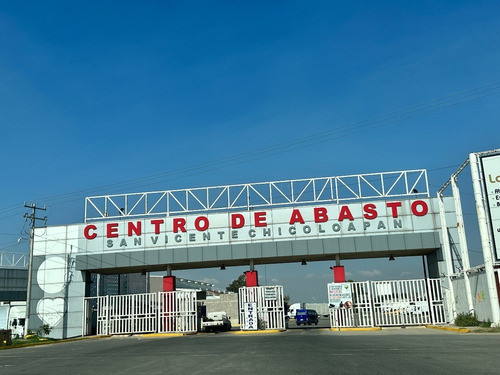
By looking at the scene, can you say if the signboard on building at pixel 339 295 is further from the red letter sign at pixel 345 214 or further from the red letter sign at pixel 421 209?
the red letter sign at pixel 421 209

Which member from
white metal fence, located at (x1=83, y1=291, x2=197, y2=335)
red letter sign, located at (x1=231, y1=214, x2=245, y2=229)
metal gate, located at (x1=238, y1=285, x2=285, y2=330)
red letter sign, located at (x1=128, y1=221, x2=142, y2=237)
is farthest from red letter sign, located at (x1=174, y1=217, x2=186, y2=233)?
metal gate, located at (x1=238, y1=285, x2=285, y2=330)

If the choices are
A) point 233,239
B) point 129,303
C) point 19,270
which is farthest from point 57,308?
point 19,270

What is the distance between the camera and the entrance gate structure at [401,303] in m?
33.6

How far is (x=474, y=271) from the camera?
28.0 m

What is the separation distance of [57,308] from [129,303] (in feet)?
20.7

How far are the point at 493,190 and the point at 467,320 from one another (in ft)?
26.9

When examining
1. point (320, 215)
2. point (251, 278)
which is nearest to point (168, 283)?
point (251, 278)

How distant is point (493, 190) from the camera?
25.8 meters

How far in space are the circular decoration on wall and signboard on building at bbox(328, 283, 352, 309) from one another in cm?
2164

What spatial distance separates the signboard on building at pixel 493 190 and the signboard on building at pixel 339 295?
39.0ft

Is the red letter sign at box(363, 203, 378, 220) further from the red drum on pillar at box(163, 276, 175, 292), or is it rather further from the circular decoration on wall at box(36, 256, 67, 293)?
the circular decoration on wall at box(36, 256, 67, 293)

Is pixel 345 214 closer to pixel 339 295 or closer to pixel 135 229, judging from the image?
pixel 339 295

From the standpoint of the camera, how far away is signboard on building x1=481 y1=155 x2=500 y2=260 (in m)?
25.4

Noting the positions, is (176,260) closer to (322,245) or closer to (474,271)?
(322,245)
